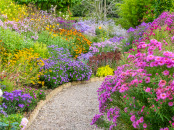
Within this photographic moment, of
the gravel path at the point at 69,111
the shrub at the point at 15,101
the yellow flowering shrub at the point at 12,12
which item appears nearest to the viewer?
the shrub at the point at 15,101

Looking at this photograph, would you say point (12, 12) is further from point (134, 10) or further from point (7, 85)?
point (134, 10)

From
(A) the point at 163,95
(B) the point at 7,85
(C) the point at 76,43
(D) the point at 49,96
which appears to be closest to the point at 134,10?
(C) the point at 76,43

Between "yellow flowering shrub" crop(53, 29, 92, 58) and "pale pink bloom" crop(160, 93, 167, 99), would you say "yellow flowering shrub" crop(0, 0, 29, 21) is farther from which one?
"pale pink bloom" crop(160, 93, 167, 99)

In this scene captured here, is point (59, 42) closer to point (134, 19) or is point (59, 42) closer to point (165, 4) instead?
point (165, 4)

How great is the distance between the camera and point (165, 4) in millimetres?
10586

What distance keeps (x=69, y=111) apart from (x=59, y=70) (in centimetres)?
151

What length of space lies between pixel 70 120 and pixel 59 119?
22 centimetres

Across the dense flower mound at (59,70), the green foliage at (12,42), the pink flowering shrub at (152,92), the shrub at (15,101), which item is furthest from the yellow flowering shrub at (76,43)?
the pink flowering shrub at (152,92)

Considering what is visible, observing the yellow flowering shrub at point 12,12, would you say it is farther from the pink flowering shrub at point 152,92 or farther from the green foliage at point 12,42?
the pink flowering shrub at point 152,92

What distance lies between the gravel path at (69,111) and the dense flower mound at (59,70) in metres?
0.35

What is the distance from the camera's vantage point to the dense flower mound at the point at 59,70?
18.9 feet

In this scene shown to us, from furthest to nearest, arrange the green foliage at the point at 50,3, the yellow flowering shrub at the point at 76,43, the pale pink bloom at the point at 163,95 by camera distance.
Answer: the green foliage at the point at 50,3 < the yellow flowering shrub at the point at 76,43 < the pale pink bloom at the point at 163,95

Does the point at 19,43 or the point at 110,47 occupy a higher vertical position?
the point at 19,43

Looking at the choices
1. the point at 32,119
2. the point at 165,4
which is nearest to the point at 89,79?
the point at 32,119
